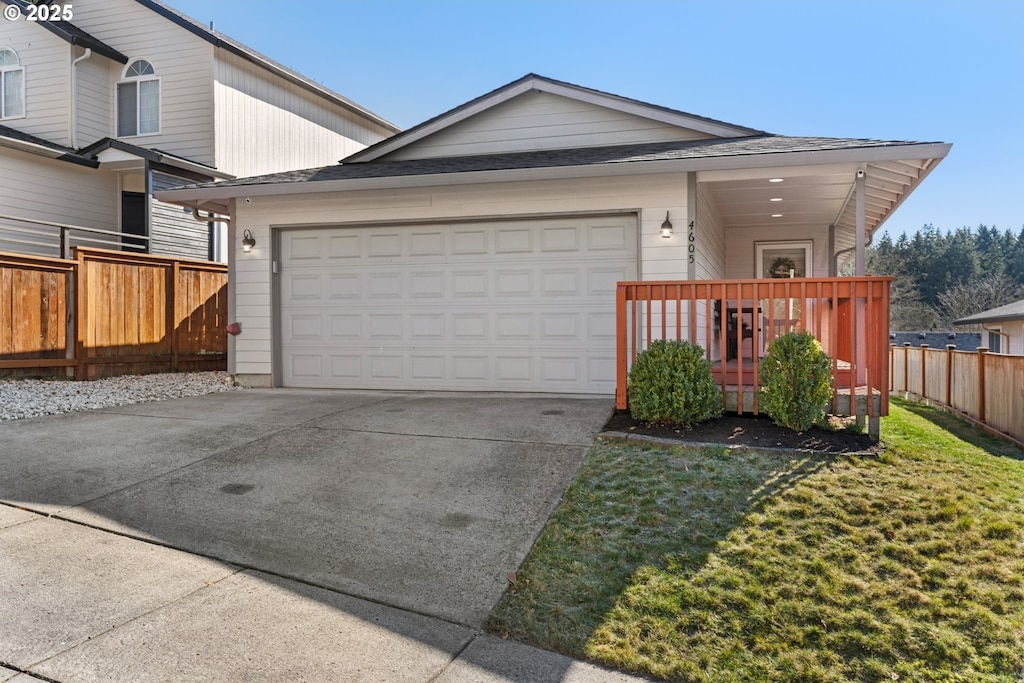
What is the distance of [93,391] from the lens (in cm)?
840

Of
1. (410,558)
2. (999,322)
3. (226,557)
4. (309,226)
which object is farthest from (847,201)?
(999,322)

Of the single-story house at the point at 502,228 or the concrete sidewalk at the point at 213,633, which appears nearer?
the concrete sidewalk at the point at 213,633

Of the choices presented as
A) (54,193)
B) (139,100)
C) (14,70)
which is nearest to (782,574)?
(54,193)

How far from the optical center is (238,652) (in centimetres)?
253

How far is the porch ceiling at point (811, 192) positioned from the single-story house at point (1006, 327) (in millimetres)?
12498

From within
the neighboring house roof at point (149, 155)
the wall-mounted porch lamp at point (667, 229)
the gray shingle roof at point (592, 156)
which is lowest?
the wall-mounted porch lamp at point (667, 229)

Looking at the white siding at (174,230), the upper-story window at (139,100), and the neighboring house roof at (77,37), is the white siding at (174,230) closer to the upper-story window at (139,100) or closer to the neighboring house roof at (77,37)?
the upper-story window at (139,100)

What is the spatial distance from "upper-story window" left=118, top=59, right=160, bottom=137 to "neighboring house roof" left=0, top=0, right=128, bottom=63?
0.40 meters

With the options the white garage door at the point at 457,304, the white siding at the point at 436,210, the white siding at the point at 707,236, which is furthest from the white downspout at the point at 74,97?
the white siding at the point at 707,236

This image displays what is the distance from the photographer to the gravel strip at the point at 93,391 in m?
7.16

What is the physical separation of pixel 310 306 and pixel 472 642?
6828mm

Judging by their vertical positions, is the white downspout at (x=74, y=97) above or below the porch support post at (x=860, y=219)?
above

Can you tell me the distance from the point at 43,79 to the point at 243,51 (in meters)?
4.63

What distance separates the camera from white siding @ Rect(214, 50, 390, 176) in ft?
46.1
